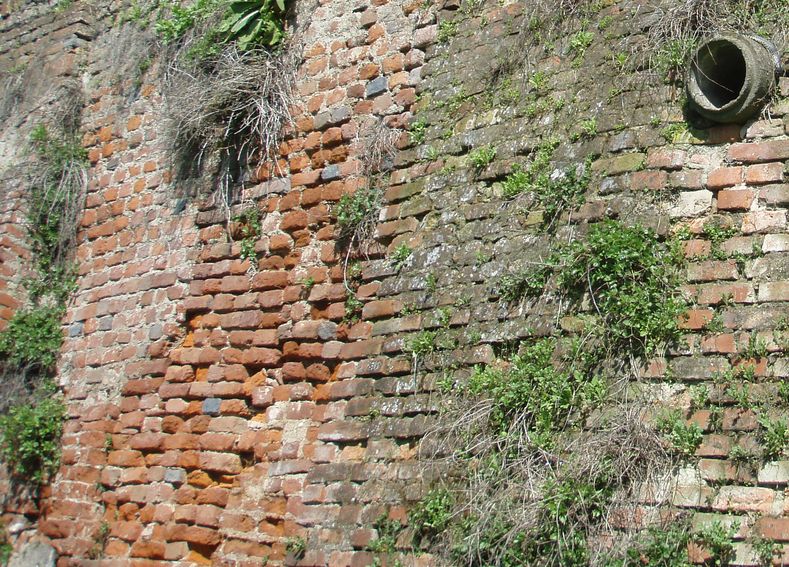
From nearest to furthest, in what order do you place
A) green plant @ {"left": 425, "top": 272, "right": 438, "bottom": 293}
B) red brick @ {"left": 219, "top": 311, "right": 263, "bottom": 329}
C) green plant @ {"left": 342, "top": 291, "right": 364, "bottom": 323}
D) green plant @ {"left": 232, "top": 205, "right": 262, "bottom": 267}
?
green plant @ {"left": 425, "top": 272, "right": 438, "bottom": 293} < green plant @ {"left": 342, "top": 291, "right": 364, "bottom": 323} < red brick @ {"left": 219, "top": 311, "right": 263, "bottom": 329} < green plant @ {"left": 232, "top": 205, "right": 262, "bottom": 267}

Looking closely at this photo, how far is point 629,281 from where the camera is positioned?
4.18 meters

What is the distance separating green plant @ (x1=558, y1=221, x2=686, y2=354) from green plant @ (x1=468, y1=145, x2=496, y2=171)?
30.0 inches

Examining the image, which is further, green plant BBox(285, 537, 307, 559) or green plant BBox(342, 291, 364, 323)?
green plant BBox(342, 291, 364, 323)

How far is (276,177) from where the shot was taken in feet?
19.9

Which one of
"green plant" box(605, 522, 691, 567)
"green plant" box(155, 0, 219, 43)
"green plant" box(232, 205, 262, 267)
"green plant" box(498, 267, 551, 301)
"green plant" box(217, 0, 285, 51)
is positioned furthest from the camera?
"green plant" box(155, 0, 219, 43)

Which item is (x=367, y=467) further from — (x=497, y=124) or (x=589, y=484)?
(x=497, y=124)

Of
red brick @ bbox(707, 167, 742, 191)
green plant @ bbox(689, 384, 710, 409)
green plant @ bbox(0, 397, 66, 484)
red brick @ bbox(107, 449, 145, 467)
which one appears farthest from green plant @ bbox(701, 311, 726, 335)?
green plant @ bbox(0, 397, 66, 484)

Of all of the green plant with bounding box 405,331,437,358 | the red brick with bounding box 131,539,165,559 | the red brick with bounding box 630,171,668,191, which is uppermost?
the red brick with bounding box 630,171,668,191

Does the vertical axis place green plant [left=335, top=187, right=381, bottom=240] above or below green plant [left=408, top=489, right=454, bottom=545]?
above

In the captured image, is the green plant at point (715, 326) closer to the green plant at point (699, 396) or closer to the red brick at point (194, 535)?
the green plant at point (699, 396)

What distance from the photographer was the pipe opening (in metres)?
4.30

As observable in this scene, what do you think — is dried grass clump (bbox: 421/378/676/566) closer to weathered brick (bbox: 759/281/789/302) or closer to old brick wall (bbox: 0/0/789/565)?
old brick wall (bbox: 0/0/789/565)

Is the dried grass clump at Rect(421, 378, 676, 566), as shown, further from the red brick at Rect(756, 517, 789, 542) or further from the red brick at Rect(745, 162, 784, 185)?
the red brick at Rect(745, 162, 784, 185)

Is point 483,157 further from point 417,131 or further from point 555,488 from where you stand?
point 555,488
